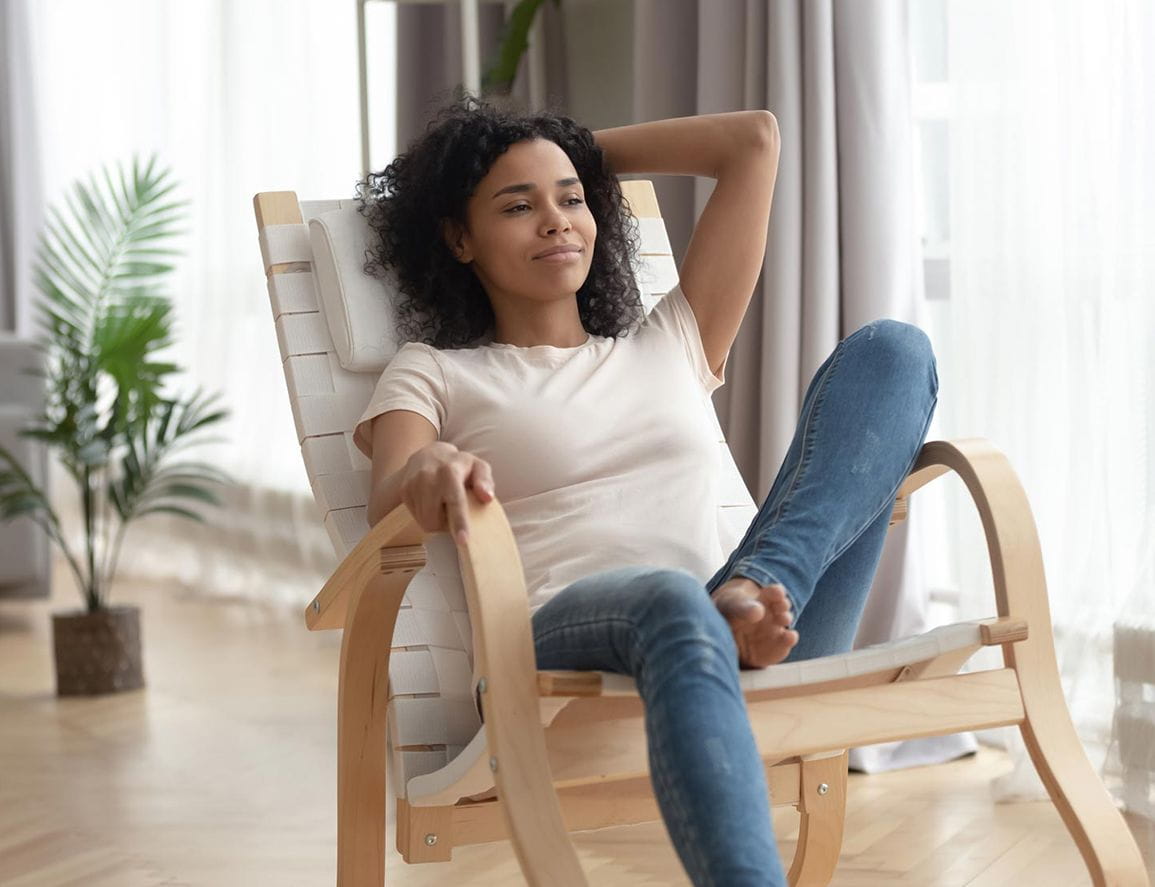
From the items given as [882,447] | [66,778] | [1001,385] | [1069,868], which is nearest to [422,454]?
[882,447]

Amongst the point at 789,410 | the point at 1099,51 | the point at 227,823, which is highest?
the point at 1099,51

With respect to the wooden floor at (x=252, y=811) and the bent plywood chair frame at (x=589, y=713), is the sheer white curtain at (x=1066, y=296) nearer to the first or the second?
the wooden floor at (x=252, y=811)

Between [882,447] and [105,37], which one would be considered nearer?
[882,447]

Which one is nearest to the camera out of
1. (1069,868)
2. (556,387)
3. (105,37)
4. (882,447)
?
(882,447)

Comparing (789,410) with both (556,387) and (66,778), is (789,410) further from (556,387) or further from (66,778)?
(66,778)

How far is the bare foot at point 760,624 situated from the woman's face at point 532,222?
1.87 feet

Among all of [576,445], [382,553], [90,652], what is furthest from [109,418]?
[382,553]

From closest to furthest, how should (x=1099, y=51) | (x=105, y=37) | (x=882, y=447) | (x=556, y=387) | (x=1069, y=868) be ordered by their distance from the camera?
1. (x=882, y=447)
2. (x=556, y=387)
3. (x=1069, y=868)
4. (x=1099, y=51)
5. (x=105, y=37)

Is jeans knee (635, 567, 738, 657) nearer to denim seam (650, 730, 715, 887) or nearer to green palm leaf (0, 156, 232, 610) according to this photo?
denim seam (650, 730, 715, 887)

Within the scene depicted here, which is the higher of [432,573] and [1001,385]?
[1001,385]

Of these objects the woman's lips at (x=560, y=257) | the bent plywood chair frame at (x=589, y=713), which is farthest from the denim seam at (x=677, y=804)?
the woman's lips at (x=560, y=257)

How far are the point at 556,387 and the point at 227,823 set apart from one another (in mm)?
1076

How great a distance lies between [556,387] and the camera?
182 cm

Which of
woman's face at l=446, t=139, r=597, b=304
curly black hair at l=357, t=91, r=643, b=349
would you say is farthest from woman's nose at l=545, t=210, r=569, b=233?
curly black hair at l=357, t=91, r=643, b=349
